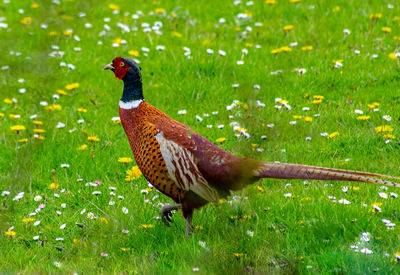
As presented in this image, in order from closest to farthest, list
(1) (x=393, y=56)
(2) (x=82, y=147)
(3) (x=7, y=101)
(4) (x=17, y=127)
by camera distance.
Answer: (2) (x=82, y=147)
(4) (x=17, y=127)
(3) (x=7, y=101)
(1) (x=393, y=56)

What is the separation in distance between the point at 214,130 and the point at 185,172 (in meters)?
1.99

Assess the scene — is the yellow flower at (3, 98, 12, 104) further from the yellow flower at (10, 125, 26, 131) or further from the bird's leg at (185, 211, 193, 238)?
the bird's leg at (185, 211, 193, 238)

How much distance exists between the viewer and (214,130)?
17.7ft

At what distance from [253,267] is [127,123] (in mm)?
1445

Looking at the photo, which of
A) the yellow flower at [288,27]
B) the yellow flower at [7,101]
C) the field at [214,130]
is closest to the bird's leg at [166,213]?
the field at [214,130]

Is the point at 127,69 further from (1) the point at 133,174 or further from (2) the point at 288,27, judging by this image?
(2) the point at 288,27

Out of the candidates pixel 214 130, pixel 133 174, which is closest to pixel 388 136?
pixel 214 130

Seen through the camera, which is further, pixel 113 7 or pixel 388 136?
pixel 113 7

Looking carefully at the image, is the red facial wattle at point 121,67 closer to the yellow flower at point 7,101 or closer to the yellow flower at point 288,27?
the yellow flower at point 7,101

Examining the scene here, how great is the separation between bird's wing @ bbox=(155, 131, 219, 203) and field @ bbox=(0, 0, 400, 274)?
159 mm

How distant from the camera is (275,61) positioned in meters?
6.57

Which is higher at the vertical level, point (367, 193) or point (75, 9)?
point (75, 9)

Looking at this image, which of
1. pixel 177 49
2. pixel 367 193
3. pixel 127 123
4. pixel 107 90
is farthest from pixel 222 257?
pixel 177 49

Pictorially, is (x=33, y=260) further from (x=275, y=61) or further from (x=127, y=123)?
(x=275, y=61)
